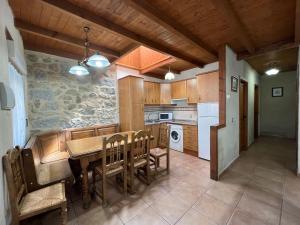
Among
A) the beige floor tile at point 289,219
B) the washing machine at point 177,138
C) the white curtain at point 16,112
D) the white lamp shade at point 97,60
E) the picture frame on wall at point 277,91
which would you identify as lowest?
the beige floor tile at point 289,219

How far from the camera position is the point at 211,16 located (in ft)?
6.63

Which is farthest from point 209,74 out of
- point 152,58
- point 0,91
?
point 0,91

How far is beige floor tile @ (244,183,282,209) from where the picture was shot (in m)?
2.00

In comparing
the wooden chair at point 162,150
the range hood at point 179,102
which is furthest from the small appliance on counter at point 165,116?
the wooden chair at point 162,150

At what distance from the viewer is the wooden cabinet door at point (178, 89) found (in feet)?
14.8

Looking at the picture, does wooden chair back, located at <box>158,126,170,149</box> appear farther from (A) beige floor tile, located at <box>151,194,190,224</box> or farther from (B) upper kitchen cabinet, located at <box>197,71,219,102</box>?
(B) upper kitchen cabinet, located at <box>197,71,219,102</box>

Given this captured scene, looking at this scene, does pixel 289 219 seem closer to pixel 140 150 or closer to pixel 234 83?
pixel 140 150

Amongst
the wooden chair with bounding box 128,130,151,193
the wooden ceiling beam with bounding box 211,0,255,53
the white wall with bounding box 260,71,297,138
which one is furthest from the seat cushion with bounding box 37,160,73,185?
the white wall with bounding box 260,71,297,138

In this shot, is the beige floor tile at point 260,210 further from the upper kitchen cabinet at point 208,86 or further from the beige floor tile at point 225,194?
the upper kitchen cabinet at point 208,86

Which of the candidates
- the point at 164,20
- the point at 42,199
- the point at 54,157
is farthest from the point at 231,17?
the point at 54,157

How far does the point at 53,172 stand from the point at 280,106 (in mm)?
7544

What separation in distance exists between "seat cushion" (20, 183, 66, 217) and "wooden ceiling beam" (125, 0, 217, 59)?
220 cm

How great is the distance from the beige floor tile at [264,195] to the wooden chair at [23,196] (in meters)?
2.54

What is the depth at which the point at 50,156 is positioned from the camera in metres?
2.74
